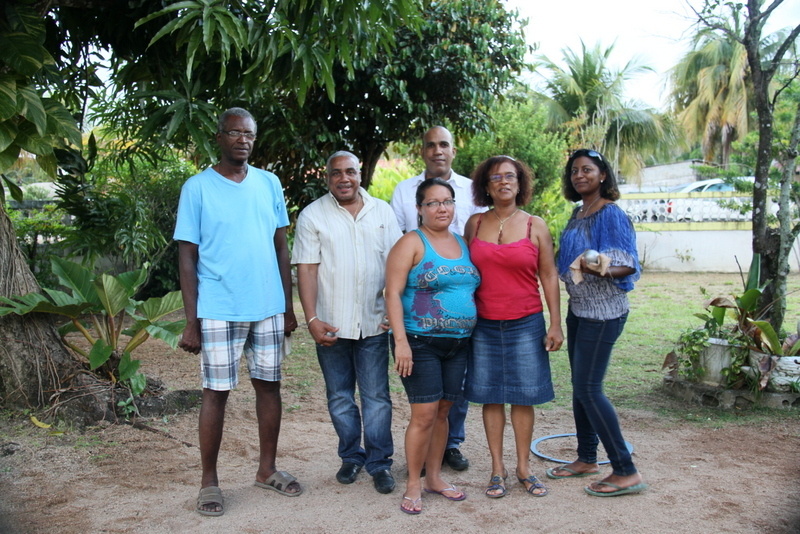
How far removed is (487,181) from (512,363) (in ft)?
3.14

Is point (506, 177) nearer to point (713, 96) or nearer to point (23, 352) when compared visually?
point (23, 352)

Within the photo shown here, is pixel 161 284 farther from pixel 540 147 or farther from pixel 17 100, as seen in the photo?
→ pixel 540 147

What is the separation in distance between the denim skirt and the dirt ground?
528 mm

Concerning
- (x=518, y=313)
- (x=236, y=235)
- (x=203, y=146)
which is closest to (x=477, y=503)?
(x=518, y=313)

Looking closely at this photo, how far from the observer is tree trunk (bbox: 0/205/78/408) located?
188 inches

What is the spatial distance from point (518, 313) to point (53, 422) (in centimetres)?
314

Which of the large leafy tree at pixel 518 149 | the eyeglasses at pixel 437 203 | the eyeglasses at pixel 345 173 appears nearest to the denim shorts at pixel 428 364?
the eyeglasses at pixel 437 203

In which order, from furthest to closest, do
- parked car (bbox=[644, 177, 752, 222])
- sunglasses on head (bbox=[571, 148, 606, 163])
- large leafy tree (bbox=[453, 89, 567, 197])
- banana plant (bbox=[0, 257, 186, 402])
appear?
large leafy tree (bbox=[453, 89, 567, 197]) → parked car (bbox=[644, 177, 752, 222]) → banana plant (bbox=[0, 257, 186, 402]) → sunglasses on head (bbox=[571, 148, 606, 163])

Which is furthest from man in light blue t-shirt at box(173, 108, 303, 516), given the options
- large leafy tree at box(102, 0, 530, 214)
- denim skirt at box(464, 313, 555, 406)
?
large leafy tree at box(102, 0, 530, 214)

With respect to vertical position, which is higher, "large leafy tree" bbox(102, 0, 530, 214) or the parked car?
"large leafy tree" bbox(102, 0, 530, 214)

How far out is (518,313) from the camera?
3.59 meters

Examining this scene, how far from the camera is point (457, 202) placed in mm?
4258

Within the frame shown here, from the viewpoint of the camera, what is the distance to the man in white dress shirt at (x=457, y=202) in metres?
4.16

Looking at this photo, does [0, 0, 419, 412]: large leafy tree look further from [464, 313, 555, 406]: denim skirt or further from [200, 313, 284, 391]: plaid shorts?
[464, 313, 555, 406]: denim skirt
